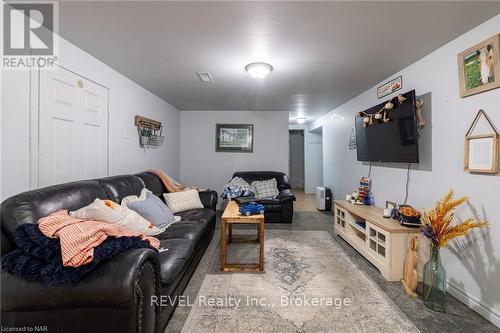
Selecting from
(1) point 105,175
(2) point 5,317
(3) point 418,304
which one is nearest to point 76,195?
(2) point 5,317

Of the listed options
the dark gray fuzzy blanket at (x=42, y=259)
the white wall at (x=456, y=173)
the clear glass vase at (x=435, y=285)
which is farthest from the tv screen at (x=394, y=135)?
the dark gray fuzzy blanket at (x=42, y=259)

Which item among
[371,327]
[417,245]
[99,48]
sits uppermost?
[99,48]

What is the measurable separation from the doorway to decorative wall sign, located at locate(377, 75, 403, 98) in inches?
201

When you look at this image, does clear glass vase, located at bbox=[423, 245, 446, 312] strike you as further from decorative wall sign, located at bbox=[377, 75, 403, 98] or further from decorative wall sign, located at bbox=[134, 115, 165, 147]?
decorative wall sign, located at bbox=[134, 115, 165, 147]

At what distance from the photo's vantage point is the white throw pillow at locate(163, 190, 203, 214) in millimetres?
2951

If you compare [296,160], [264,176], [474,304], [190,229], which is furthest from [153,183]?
[296,160]

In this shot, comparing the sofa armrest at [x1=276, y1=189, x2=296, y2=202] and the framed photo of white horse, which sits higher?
the framed photo of white horse

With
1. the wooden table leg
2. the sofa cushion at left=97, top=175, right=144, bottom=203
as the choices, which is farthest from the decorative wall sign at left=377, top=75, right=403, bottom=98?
the sofa cushion at left=97, top=175, right=144, bottom=203

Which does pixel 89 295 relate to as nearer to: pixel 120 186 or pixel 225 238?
pixel 225 238

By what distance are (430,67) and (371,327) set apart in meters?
2.47

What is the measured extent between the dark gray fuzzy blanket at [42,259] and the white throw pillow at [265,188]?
3.25 metres

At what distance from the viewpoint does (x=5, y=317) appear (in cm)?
116

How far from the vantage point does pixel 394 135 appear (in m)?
2.57

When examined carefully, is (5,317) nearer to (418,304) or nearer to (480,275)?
(418,304)
